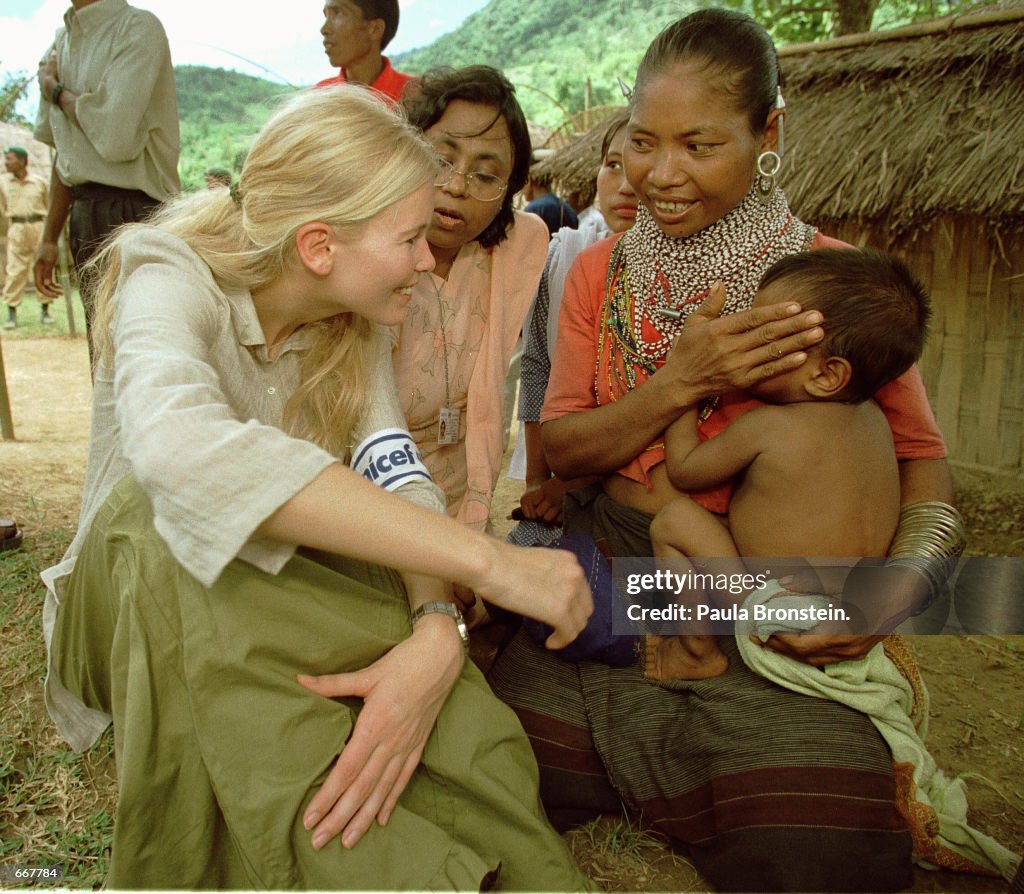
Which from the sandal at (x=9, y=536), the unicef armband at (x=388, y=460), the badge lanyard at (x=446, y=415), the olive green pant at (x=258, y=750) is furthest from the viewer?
the sandal at (x=9, y=536)

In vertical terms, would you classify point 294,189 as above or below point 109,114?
below

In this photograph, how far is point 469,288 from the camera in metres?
2.72

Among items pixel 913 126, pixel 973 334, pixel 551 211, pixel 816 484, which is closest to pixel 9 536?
pixel 816 484

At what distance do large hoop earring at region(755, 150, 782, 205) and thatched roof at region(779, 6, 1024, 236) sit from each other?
304 cm

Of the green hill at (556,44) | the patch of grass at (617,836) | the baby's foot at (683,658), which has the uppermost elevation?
the green hill at (556,44)

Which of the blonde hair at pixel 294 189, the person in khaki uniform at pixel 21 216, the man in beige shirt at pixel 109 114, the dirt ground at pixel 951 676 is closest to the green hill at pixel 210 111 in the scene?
the person in khaki uniform at pixel 21 216

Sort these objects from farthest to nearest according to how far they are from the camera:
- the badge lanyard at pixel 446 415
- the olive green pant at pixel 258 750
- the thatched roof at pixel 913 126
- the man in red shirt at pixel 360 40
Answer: the thatched roof at pixel 913 126, the man in red shirt at pixel 360 40, the badge lanyard at pixel 446 415, the olive green pant at pixel 258 750

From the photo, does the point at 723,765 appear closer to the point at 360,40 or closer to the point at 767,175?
the point at 767,175

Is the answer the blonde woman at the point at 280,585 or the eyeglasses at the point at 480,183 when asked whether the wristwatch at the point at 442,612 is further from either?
the eyeglasses at the point at 480,183

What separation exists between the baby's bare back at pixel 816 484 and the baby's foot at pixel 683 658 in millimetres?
245

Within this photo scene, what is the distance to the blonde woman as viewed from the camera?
1.38m

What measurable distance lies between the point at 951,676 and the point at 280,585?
8.00 feet

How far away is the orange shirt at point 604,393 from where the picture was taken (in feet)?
6.86

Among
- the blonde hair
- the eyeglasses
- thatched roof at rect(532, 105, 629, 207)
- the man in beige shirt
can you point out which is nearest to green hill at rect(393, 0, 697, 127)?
thatched roof at rect(532, 105, 629, 207)
